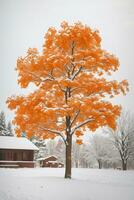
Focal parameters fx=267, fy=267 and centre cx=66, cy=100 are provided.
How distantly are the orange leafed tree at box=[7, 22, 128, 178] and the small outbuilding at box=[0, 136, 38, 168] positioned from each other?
22.1 m

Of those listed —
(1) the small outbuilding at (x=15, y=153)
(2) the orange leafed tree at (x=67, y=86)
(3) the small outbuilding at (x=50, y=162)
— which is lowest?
(3) the small outbuilding at (x=50, y=162)

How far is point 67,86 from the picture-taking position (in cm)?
1328

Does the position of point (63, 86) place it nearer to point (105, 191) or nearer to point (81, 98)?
point (81, 98)

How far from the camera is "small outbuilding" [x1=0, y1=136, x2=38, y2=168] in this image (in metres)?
34.9

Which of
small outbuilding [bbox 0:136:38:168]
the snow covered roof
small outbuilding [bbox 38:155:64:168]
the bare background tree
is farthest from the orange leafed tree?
small outbuilding [bbox 38:155:64:168]

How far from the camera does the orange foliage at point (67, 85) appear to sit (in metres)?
12.7

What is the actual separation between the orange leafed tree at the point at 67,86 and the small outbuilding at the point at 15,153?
2208cm

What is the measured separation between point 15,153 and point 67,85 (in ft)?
83.4

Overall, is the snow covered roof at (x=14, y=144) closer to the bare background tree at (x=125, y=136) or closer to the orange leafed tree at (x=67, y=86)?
the bare background tree at (x=125, y=136)

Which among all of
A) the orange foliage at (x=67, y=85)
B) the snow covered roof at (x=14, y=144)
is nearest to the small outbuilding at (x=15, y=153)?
the snow covered roof at (x=14, y=144)

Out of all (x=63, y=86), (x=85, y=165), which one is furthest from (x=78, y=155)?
(x=63, y=86)

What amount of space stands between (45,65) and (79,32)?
92.6 inches

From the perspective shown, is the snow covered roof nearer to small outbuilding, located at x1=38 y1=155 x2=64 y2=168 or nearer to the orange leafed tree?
small outbuilding, located at x1=38 y1=155 x2=64 y2=168

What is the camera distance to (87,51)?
13.1m
